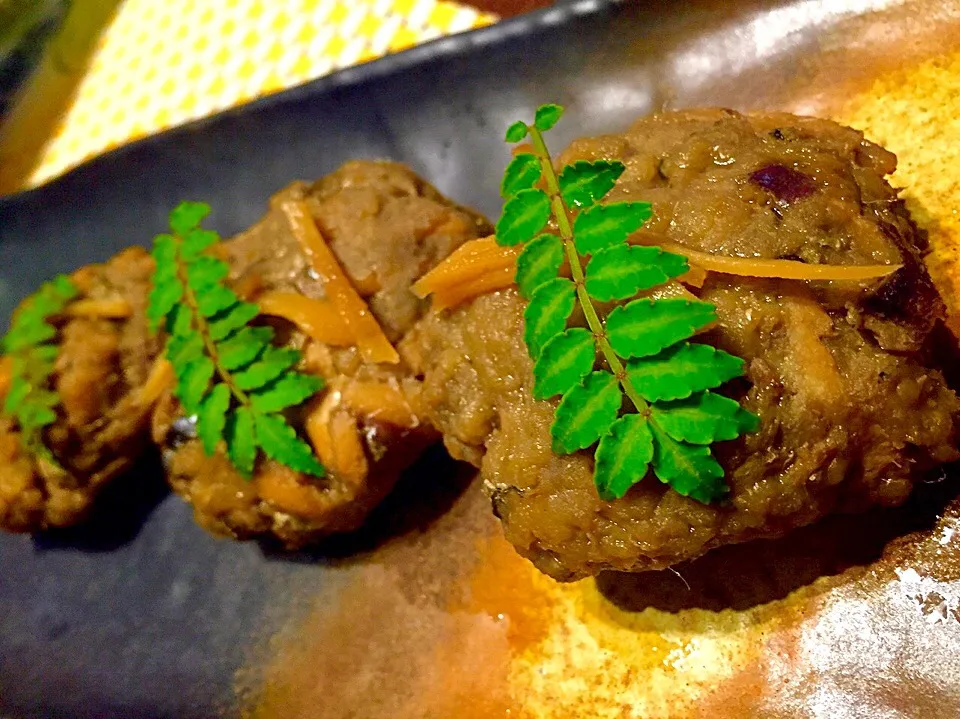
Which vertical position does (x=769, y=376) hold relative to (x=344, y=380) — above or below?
above

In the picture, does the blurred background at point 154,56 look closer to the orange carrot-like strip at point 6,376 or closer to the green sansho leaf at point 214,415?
the orange carrot-like strip at point 6,376

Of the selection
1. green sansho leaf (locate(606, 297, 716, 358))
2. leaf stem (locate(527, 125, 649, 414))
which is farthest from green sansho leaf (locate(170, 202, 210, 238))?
green sansho leaf (locate(606, 297, 716, 358))

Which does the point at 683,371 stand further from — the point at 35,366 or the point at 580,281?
the point at 35,366

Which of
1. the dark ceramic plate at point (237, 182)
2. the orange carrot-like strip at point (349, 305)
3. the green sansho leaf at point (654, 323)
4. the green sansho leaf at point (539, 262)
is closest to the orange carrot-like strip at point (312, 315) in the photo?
the orange carrot-like strip at point (349, 305)

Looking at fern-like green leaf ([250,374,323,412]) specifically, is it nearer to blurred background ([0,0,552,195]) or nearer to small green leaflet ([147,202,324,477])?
small green leaflet ([147,202,324,477])

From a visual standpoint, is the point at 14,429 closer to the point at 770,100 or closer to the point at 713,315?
the point at 713,315

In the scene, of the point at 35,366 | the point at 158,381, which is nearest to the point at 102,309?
the point at 35,366
